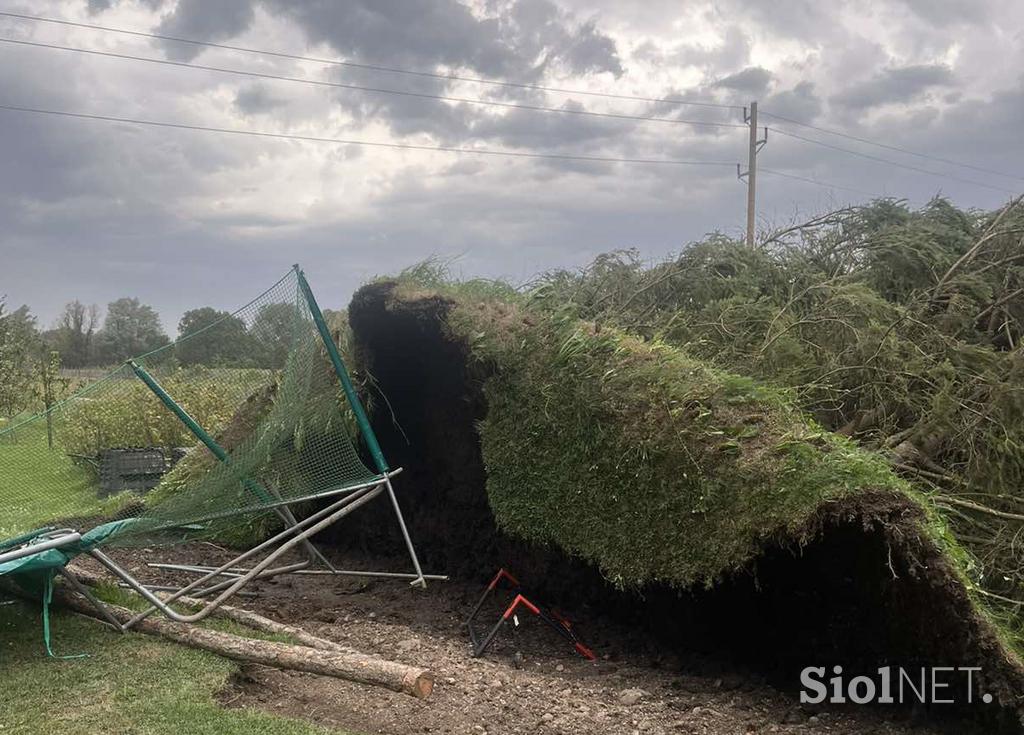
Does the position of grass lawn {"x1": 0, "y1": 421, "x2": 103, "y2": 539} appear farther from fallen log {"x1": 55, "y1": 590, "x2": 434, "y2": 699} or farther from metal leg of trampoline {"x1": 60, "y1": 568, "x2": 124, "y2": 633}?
fallen log {"x1": 55, "y1": 590, "x2": 434, "y2": 699}

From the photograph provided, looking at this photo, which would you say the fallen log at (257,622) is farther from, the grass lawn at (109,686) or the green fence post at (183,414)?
the green fence post at (183,414)

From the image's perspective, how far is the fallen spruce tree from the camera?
400cm

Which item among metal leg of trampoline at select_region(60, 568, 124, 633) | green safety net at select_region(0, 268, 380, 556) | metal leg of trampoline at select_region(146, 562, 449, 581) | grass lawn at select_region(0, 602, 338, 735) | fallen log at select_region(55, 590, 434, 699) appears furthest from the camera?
metal leg of trampoline at select_region(146, 562, 449, 581)

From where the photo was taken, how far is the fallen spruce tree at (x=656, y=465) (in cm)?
400

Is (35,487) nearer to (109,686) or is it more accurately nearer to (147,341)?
(109,686)

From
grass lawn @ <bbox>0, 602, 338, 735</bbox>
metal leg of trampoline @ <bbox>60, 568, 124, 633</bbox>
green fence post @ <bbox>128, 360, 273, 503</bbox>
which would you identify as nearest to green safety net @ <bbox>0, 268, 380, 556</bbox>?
green fence post @ <bbox>128, 360, 273, 503</bbox>

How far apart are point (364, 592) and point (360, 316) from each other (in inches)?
89.6

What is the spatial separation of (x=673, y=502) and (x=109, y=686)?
3072mm

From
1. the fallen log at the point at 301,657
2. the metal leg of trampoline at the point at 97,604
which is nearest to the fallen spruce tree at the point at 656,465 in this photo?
the fallen log at the point at 301,657

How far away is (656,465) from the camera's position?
489cm

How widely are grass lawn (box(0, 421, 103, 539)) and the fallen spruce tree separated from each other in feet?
9.02

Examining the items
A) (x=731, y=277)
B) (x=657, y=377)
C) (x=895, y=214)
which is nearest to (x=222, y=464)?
(x=657, y=377)

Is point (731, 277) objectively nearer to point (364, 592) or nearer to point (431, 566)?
point (431, 566)

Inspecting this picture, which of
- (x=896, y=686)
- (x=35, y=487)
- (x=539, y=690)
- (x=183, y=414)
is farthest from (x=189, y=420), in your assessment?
(x=896, y=686)
